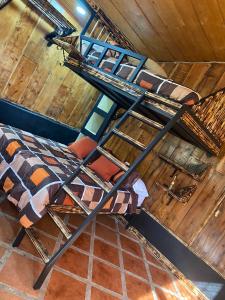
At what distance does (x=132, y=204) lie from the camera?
142 inches

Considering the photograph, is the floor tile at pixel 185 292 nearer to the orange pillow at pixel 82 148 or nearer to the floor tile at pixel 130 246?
the floor tile at pixel 130 246

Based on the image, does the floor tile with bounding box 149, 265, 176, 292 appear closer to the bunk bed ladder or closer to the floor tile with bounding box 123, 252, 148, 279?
the floor tile with bounding box 123, 252, 148, 279

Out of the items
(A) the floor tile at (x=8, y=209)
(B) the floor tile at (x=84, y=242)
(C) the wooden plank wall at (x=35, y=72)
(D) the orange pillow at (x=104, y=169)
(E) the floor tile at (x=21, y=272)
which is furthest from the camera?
(C) the wooden plank wall at (x=35, y=72)

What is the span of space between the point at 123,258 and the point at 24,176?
1.60 metres

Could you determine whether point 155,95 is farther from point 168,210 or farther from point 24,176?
point 168,210

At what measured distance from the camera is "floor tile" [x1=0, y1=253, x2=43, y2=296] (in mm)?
1866

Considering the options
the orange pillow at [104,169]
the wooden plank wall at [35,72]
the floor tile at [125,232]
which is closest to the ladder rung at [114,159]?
the orange pillow at [104,169]

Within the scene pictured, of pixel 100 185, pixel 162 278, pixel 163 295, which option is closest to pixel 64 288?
pixel 100 185

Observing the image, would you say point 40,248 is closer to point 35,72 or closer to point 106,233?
point 106,233

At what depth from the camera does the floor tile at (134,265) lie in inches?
117

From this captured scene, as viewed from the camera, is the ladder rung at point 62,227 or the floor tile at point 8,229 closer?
the ladder rung at point 62,227

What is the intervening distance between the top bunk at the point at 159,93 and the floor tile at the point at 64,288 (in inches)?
69.1

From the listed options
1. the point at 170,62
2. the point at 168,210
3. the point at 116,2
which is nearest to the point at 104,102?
the point at 170,62

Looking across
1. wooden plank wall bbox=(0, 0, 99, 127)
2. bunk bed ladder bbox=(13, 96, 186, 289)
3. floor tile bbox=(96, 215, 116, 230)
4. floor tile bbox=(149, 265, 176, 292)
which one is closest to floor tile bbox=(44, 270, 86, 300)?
bunk bed ladder bbox=(13, 96, 186, 289)
